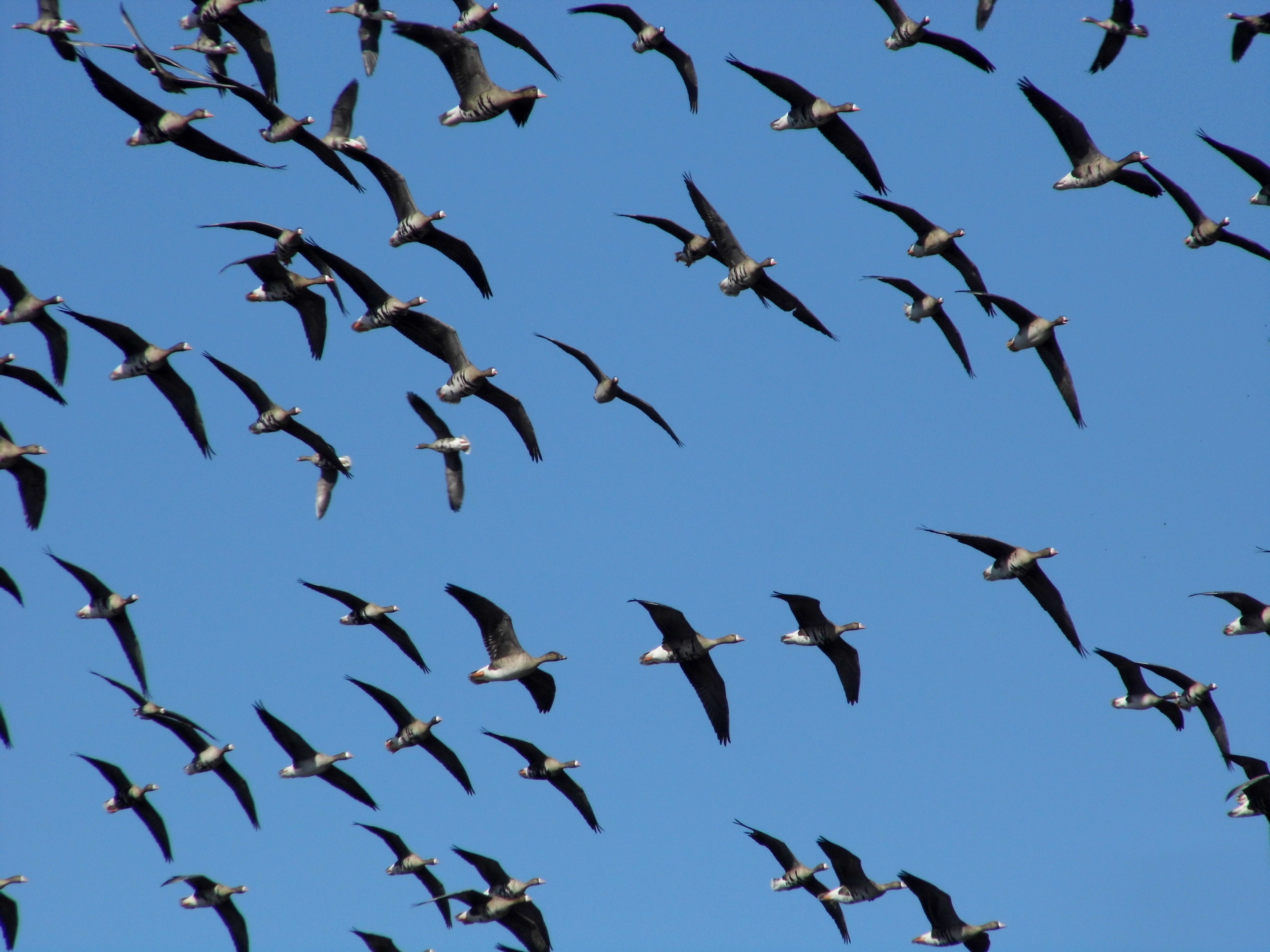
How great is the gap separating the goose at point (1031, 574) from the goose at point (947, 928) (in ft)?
18.7

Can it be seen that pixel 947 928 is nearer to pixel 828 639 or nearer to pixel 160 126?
pixel 828 639

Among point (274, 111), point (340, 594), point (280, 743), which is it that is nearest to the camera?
point (274, 111)

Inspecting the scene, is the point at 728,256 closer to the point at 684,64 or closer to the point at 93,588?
the point at 684,64

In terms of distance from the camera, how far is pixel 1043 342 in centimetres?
3303

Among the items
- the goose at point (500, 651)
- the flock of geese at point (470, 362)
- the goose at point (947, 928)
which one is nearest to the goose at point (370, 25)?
the flock of geese at point (470, 362)

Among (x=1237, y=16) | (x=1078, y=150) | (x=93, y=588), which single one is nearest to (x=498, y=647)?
(x=93, y=588)

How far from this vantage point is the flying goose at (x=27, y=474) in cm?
3181

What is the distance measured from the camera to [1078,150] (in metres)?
30.8

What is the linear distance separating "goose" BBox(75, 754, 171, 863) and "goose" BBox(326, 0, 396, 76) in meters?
14.5

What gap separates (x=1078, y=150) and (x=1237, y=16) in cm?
352

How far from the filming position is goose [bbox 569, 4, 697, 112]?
103 ft

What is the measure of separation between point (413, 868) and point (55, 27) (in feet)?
57.1

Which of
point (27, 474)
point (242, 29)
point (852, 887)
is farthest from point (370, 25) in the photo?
point (852, 887)

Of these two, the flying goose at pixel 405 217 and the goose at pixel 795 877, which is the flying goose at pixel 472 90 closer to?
the flying goose at pixel 405 217
